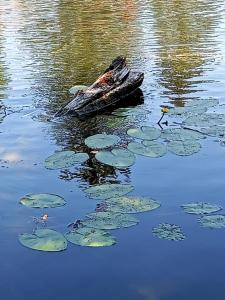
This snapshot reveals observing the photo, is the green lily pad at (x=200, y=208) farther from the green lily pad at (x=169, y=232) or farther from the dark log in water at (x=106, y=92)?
the dark log in water at (x=106, y=92)

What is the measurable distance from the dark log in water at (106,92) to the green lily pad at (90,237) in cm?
627

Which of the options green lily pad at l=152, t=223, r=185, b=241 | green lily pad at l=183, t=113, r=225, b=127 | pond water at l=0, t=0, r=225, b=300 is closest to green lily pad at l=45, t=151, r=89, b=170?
pond water at l=0, t=0, r=225, b=300

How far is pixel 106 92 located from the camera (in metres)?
14.8

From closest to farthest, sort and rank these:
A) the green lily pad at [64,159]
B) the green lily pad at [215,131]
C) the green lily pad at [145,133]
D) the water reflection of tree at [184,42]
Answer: the green lily pad at [64,159] < the green lily pad at [145,133] < the green lily pad at [215,131] < the water reflection of tree at [184,42]

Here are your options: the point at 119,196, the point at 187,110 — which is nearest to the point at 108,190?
the point at 119,196

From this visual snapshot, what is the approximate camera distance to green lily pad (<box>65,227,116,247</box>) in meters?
7.64

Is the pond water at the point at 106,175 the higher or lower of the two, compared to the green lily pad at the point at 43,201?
lower

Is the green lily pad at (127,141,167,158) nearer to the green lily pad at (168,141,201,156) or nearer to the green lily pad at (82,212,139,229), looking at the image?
the green lily pad at (168,141,201,156)

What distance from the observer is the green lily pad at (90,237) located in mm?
7645

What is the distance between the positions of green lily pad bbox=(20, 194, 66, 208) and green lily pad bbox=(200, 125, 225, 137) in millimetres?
4144

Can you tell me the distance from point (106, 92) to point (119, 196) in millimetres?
6344

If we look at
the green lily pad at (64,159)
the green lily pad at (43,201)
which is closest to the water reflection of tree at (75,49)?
the green lily pad at (64,159)

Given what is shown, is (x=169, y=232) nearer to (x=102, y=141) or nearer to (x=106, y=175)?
(x=106, y=175)

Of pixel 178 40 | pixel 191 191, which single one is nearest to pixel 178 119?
pixel 191 191
